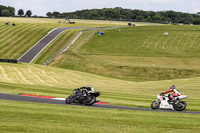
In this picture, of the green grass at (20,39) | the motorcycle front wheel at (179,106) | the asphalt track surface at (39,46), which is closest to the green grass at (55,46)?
the green grass at (20,39)

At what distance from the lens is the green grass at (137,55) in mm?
64562

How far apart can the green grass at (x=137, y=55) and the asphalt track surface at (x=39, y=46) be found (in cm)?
797

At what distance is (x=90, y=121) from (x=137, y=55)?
64119 mm

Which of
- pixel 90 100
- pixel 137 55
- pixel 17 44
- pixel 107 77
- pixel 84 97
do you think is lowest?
pixel 107 77

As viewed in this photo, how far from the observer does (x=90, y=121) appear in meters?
18.2

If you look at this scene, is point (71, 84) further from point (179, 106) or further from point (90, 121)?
point (90, 121)

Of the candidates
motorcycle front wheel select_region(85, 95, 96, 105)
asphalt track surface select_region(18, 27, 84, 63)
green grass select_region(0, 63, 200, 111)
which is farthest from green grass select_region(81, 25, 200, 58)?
motorcycle front wheel select_region(85, 95, 96, 105)

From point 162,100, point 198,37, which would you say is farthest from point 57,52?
point 162,100

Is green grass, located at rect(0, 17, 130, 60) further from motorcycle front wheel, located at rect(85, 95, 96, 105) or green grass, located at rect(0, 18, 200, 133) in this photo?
motorcycle front wheel, located at rect(85, 95, 96, 105)

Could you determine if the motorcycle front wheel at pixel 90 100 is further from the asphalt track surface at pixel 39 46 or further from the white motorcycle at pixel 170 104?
the asphalt track surface at pixel 39 46

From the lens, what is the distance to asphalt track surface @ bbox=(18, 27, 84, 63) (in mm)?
80938

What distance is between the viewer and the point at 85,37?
105188 millimetres

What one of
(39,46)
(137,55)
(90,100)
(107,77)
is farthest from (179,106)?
(39,46)

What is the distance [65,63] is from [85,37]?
31.0 meters
